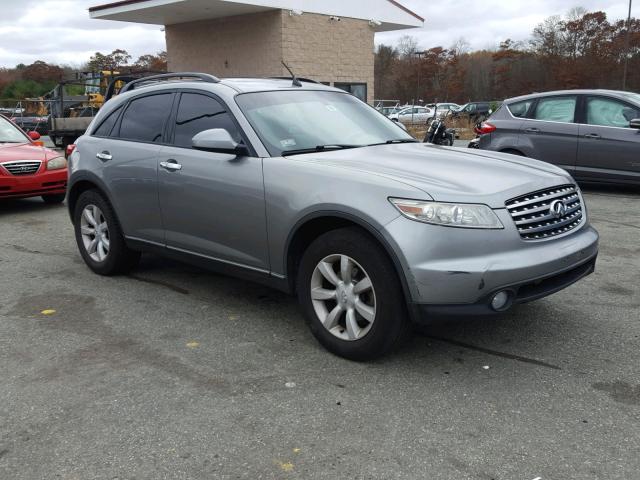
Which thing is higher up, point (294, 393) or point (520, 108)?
point (520, 108)

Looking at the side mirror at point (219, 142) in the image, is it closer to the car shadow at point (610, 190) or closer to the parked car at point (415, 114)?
the car shadow at point (610, 190)

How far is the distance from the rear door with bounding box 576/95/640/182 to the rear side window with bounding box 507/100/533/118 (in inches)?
36.5

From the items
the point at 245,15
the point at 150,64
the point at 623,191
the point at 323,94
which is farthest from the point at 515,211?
the point at 150,64

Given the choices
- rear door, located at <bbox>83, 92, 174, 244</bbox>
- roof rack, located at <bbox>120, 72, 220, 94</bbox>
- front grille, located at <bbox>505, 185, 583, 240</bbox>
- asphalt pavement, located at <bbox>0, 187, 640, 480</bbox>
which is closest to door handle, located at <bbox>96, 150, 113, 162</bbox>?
rear door, located at <bbox>83, 92, 174, 244</bbox>

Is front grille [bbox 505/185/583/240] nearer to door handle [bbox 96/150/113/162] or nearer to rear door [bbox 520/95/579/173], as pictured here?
door handle [bbox 96/150/113/162]

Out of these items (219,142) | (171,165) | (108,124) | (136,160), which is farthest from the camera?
(108,124)

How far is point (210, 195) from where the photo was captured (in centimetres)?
447

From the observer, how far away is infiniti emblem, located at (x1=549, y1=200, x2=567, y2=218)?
3773mm

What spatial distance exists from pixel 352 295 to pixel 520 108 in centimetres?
791

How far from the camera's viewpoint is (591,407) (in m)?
3.21

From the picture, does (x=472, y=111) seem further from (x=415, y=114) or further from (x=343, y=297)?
(x=343, y=297)

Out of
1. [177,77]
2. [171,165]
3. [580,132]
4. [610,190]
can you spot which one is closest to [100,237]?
[171,165]

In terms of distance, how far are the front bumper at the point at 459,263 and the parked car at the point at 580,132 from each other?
6.97 metres

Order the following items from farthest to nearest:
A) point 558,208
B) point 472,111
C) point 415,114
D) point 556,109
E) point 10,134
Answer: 1. point 415,114
2. point 472,111
3. point 10,134
4. point 556,109
5. point 558,208
